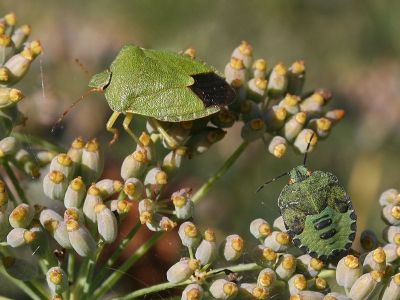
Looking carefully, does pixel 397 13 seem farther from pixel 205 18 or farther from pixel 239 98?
pixel 239 98

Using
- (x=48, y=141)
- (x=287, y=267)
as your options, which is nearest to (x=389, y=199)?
(x=287, y=267)

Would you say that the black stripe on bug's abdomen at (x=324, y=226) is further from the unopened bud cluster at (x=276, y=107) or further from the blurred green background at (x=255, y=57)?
the blurred green background at (x=255, y=57)

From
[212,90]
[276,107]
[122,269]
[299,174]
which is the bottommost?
[122,269]

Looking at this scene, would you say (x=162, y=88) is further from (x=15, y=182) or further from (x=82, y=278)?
(x=82, y=278)

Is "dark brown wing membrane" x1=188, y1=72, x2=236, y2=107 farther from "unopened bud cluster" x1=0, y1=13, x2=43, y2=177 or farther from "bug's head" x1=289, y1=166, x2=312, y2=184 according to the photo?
"unopened bud cluster" x1=0, y1=13, x2=43, y2=177

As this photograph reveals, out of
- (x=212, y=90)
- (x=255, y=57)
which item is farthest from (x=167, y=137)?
(x=255, y=57)

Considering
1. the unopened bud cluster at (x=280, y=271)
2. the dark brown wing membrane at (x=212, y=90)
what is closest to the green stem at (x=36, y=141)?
the dark brown wing membrane at (x=212, y=90)
